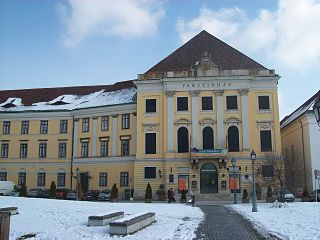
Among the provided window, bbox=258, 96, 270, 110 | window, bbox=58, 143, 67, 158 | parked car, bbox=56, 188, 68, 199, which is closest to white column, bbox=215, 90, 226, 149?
window, bbox=258, 96, 270, 110

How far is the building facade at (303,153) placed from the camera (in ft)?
155

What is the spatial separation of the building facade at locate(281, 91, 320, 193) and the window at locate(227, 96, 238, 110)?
8.29m

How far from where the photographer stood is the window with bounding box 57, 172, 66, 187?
55.0m

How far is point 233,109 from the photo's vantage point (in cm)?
4781

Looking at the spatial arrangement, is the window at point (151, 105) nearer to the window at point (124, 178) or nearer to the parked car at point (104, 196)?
the window at point (124, 178)

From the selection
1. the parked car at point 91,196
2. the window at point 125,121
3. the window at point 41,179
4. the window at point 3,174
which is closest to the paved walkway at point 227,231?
the parked car at point 91,196

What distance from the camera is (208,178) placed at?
154 ft

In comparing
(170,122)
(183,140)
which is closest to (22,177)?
(170,122)

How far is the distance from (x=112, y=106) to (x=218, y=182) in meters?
16.5

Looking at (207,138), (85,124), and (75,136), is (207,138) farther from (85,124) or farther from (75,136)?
(75,136)

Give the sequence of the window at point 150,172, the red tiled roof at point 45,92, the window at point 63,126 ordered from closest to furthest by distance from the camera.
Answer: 1. the window at point 150,172
2. the window at point 63,126
3. the red tiled roof at point 45,92

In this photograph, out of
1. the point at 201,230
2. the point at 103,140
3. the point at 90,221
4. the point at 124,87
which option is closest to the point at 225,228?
the point at 201,230

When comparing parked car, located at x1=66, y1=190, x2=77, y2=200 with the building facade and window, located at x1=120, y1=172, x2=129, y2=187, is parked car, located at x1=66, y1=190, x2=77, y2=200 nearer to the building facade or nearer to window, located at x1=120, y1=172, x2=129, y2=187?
window, located at x1=120, y1=172, x2=129, y2=187

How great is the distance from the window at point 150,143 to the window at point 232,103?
9.04 metres
